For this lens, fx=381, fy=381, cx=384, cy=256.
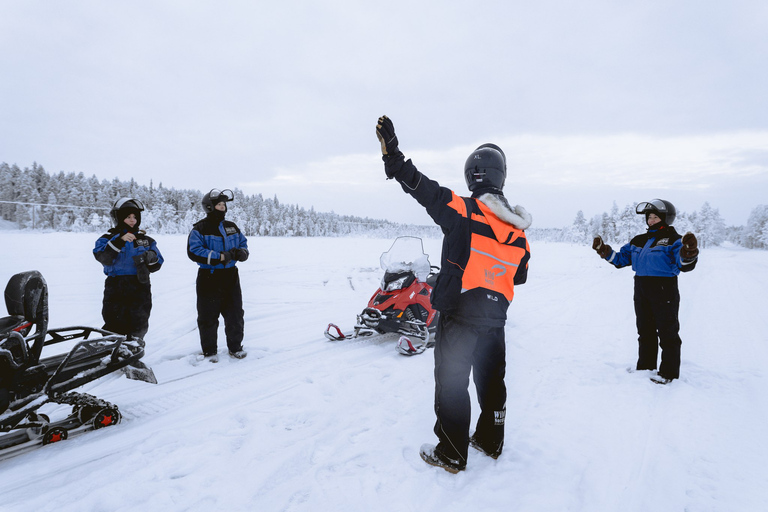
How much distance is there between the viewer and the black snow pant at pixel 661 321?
3781mm

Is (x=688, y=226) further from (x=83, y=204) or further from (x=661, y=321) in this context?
(x=83, y=204)

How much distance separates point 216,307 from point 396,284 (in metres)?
2.28

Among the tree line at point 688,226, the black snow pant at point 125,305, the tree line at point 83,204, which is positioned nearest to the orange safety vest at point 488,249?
the black snow pant at point 125,305

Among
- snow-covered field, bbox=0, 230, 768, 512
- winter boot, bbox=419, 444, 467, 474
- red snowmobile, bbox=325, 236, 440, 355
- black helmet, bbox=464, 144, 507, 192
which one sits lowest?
snow-covered field, bbox=0, 230, 768, 512

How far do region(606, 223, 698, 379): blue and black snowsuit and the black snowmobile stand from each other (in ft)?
15.8

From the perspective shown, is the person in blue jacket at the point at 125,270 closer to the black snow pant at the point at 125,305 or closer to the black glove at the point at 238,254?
the black snow pant at the point at 125,305

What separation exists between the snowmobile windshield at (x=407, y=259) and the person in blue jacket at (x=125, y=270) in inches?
113

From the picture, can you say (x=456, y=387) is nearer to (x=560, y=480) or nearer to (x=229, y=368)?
(x=560, y=480)

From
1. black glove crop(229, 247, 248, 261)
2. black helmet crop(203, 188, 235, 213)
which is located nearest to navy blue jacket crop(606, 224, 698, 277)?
black glove crop(229, 247, 248, 261)

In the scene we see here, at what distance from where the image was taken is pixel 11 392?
2463 millimetres

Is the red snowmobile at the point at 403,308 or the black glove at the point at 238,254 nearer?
the black glove at the point at 238,254

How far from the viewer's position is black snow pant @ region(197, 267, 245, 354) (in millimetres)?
4434

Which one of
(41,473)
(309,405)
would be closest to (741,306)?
(309,405)

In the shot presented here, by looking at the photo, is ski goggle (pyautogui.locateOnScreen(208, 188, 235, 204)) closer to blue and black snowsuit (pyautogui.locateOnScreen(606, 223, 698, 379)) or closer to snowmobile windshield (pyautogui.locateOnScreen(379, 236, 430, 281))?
snowmobile windshield (pyautogui.locateOnScreen(379, 236, 430, 281))
